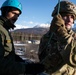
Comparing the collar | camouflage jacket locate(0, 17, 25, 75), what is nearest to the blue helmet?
the collar

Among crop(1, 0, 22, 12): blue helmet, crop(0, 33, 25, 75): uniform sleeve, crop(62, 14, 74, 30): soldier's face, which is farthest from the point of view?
crop(62, 14, 74, 30): soldier's face

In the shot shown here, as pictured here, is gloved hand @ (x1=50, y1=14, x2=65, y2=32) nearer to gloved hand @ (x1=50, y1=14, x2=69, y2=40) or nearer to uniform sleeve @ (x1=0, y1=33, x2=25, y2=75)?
gloved hand @ (x1=50, y1=14, x2=69, y2=40)

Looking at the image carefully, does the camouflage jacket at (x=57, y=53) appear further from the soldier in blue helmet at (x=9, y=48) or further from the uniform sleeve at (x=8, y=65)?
the uniform sleeve at (x=8, y=65)

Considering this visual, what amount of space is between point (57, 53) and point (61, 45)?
20 centimetres

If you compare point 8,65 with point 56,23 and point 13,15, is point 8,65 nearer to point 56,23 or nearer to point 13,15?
point 13,15

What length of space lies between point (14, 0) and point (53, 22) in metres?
0.79

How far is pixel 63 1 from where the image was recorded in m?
5.37

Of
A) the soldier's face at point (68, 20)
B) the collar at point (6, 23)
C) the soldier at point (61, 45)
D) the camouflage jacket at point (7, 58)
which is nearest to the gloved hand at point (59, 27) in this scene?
the soldier at point (61, 45)

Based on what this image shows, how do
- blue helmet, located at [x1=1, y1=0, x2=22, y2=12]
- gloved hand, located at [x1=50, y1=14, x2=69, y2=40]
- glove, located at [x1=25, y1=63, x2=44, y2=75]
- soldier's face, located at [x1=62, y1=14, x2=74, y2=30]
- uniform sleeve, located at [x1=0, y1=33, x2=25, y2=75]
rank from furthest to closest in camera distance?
soldier's face, located at [x1=62, y1=14, x2=74, y2=30] < blue helmet, located at [x1=1, y1=0, x2=22, y2=12] < gloved hand, located at [x1=50, y1=14, x2=69, y2=40] < glove, located at [x1=25, y1=63, x2=44, y2=75] < uniform sleeve, located at [x1=0, y1=33, x2=25, y2=75]

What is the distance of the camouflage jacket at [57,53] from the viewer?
4496 millimetres

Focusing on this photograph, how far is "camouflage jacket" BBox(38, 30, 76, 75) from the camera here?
450 centimetres

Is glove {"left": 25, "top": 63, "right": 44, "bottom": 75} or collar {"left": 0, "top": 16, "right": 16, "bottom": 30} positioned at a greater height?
collar {"left": 0, "top": 16, "right": 16, "bottom": 30}

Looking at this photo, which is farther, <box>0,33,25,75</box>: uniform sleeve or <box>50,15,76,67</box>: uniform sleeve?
<box>50,15,76,67</box>: uniform sleeve

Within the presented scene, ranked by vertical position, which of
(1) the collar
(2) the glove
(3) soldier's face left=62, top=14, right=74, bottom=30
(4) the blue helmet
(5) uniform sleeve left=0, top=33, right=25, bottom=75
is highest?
(4) the blue helmet
